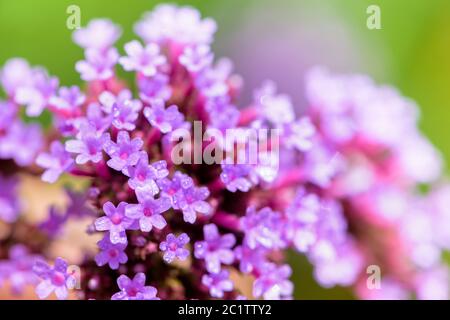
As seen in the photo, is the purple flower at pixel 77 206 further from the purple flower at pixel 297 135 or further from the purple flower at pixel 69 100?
the purple flower at pixel 297 135

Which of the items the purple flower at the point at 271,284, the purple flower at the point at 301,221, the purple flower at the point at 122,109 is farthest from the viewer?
the purple flower at the point at 301,221

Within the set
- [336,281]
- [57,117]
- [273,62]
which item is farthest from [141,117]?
[273,62]

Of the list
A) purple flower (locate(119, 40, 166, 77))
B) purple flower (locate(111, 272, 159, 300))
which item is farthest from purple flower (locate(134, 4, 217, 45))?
purple flower (locate(111, 272, 159, 300))

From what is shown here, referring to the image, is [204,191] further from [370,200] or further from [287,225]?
[370,200]

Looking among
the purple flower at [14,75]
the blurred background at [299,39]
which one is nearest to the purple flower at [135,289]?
the purple flower at [14,75]

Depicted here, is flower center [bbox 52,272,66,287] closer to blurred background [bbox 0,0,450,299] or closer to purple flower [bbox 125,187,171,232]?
purple flower [bbox 125,187,171,232]

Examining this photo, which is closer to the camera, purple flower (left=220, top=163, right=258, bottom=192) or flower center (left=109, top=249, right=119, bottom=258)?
flower center (left=109, top=249, right=119, bottom=258)
